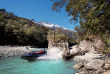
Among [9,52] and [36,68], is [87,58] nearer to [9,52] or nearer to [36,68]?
→ [36,68]

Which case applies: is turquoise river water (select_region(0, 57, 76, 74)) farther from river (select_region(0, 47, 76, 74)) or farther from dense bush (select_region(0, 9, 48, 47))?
dense bush (select_region(0, 9, 48, 47))

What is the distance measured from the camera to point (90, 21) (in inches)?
246

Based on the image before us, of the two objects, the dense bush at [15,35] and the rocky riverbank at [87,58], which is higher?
the dense bush at [15,35]

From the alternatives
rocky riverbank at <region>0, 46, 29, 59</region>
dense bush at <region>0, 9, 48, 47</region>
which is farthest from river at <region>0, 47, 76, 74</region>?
dense bush at <region>0, 9, 48, 47</region>

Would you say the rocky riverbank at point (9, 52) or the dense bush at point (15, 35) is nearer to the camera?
the rocky riverbank at point (9, 52)

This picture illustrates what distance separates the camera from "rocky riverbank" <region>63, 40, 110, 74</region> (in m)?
7.98

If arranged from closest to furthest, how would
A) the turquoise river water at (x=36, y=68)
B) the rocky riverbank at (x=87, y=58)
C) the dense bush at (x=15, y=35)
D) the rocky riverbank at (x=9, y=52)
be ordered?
the rocky riverbank at (x=87, y=58) → the turquoise river water at (x=36, y=68) → the rocky riverbank at (x=9, y=52) → the dense bush at (x=15, y=35)

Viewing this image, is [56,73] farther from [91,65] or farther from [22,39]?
[22,39]

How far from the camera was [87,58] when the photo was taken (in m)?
13.2

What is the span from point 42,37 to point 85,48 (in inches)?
1693

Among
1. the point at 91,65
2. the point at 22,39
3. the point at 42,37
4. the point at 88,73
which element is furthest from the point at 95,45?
the point at 42,37

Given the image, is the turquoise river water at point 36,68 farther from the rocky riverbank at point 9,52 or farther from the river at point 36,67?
the rocky riverbank at point 9,52

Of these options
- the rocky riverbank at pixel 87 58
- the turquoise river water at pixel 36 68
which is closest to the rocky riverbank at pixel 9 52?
the turquoise river water at pixel 36 68

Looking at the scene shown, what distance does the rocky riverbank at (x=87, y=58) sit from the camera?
7975mm
